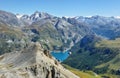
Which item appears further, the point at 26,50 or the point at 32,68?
the point at 26,50

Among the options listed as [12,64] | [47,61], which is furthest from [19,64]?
[47,61]

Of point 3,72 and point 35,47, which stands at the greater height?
point 35,47

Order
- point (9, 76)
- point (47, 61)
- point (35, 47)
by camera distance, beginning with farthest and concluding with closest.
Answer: point (35, 47) < point (47, 61) < point (9, 76)

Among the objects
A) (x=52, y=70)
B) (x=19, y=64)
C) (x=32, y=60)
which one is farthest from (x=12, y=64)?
(x=52, y=70)

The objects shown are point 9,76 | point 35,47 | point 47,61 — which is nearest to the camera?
point 9,76

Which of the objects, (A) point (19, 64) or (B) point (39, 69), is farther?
(A) point (19, 64)

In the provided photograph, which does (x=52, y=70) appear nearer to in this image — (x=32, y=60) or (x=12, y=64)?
(x=32, y=60)

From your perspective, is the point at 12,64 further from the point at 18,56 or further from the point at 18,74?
the point at 18,74

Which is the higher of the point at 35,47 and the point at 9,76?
the point at 35,47
